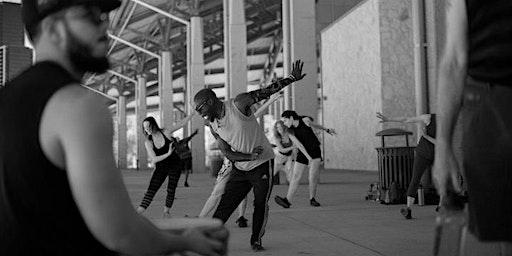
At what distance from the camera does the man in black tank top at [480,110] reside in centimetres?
178

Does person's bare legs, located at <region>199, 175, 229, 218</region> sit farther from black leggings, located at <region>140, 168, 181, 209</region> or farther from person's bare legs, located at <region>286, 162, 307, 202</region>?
person's bare legs, located at <region>286, 162, 307, 202</region>

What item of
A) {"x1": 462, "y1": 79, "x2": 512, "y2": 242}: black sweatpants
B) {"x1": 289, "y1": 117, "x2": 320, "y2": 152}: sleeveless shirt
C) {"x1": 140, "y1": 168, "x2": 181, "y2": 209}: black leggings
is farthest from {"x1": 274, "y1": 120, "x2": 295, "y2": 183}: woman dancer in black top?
{"x1": 462, "y1": 79, "x2": 512, "y2": 242}: black sweatpants

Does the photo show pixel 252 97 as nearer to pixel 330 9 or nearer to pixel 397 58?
pixel 397 58

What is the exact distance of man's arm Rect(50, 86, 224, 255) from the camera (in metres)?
1.19

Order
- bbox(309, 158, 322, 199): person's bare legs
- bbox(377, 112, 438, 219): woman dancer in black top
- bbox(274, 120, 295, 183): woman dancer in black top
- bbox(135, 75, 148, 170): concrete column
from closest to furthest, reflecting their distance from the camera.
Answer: bbox(377, 112, 438, 219): woman dancer in black top
bbox(309, 158, 322, 199): person's bare legs
bbox(274, 120, 295, 183): woman dancer in black top
bbox(135, 75, 148, 170): concrete column

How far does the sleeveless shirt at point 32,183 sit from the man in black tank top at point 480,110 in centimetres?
118

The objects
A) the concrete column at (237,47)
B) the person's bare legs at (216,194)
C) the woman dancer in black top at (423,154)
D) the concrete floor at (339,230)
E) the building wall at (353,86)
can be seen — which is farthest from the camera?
the building wall at (353,86)

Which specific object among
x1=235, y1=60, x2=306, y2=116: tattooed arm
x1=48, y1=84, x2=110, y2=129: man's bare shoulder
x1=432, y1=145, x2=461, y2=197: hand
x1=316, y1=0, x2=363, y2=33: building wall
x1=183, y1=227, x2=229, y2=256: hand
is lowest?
x1=183, y1=227, x2=229, y2=256: hand

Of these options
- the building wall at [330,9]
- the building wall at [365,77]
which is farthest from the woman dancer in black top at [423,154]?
the building wall at [330,9]

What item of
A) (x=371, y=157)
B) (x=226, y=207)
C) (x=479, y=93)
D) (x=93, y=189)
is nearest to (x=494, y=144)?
(x=479, y=93)

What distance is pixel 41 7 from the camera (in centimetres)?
138

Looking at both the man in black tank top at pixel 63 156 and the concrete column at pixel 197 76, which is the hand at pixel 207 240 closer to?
the man in black tank top at pixel 63 156

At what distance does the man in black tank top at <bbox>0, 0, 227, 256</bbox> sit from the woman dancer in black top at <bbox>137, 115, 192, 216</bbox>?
7.95 m

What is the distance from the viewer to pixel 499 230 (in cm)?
178
